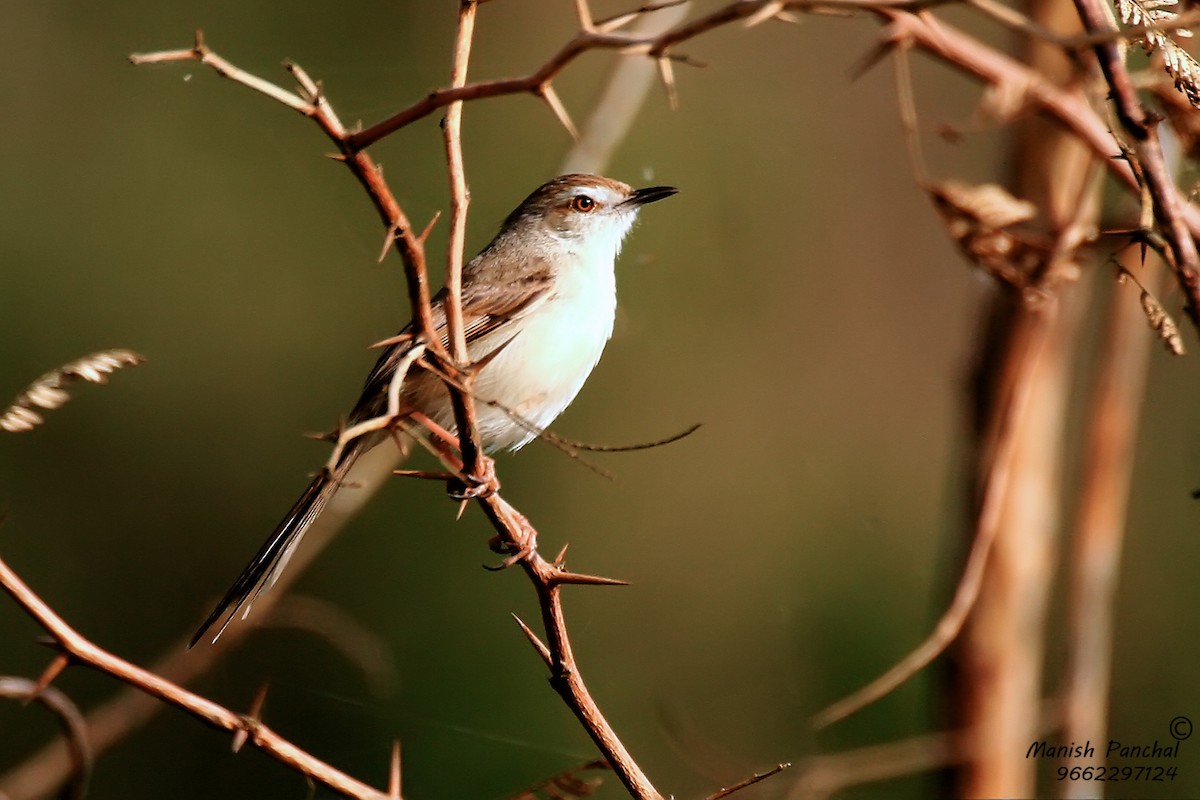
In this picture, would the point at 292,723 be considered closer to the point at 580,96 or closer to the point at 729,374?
the point at 729,374

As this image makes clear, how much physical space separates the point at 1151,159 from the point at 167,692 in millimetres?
1657

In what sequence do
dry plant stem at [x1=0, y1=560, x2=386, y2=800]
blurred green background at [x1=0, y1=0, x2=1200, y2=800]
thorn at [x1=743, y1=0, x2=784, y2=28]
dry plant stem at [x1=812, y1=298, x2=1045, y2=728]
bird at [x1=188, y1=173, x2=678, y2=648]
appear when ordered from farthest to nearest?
blurred green background at [x1=0, y1=0, x2=1200, y2=800]
bird at [x1=188, y1=173, x2=678, y2=648]
dry plant stem at [x1=812, y1=298, x2=1045, y2=728]
dry plant stem at [x1=0, y1=560, x2=386, y2=800]
thorn at [x1=743, y1=0, x2=784, y2=28]

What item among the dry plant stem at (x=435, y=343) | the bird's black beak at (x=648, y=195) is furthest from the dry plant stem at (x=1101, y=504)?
the dry plant stem at (x=435, y=343)

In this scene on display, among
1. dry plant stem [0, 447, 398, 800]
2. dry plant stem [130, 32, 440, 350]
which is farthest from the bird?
dry plant stem [130, 32, 440, 350]

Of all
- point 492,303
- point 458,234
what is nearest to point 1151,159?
point 458,234

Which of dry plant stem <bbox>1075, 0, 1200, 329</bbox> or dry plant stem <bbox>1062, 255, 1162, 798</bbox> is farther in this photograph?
dry plant stem <bbox>1062, 255, 1162, 798</bbox>

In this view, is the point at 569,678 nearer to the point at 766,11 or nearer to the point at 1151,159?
the point at 766,11

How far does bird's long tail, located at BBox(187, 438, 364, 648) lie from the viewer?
107 inches

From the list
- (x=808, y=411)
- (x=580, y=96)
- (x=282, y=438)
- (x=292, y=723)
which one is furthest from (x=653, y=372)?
(x=292, y=723)

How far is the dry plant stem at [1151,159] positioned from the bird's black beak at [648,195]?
2516mm

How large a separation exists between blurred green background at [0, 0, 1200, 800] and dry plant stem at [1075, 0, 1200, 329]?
12.4 feet

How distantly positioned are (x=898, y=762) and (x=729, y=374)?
377 cm

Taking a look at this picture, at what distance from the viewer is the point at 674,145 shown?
674 centimetres

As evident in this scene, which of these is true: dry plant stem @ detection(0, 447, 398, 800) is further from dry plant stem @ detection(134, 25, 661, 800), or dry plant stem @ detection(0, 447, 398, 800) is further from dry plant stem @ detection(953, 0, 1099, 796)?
dry plant stem @ detection(953, 0, 1099, 796)
